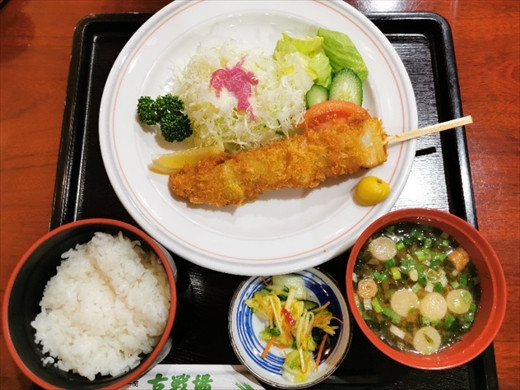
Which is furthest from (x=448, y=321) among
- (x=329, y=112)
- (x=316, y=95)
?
(x=316, y=95)

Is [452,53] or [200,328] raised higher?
[452,53]

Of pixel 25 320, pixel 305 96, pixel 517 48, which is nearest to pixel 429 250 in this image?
pixel 305 96

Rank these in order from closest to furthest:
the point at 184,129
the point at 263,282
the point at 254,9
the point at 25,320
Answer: the point at 25,320, the point at 263,282, the point at 184,129, the point at 254,9

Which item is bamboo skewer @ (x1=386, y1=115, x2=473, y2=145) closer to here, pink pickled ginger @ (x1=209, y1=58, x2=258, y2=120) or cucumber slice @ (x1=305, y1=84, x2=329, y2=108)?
cucumber slice @ (x1=305, y1=84, x2=329, y2=108)

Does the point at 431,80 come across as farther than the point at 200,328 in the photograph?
Yes

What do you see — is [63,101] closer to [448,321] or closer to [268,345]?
[268,345]

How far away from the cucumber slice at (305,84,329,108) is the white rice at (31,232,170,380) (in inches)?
44.8

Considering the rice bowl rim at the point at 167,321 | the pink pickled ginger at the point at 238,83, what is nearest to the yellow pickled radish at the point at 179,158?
the pink pickled ginger at the point at 238,83

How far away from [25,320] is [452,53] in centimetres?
244

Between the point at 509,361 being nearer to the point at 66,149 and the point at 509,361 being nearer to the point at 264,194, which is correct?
the point at 264,194

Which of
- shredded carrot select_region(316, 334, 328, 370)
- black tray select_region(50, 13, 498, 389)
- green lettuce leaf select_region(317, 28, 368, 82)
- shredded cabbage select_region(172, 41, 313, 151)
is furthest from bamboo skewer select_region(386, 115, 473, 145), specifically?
shredded carrot select_region(316, 334, 328, 370)

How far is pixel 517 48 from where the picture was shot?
2.54 metres

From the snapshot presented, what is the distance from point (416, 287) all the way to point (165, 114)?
1.40m

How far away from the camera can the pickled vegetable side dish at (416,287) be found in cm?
183
